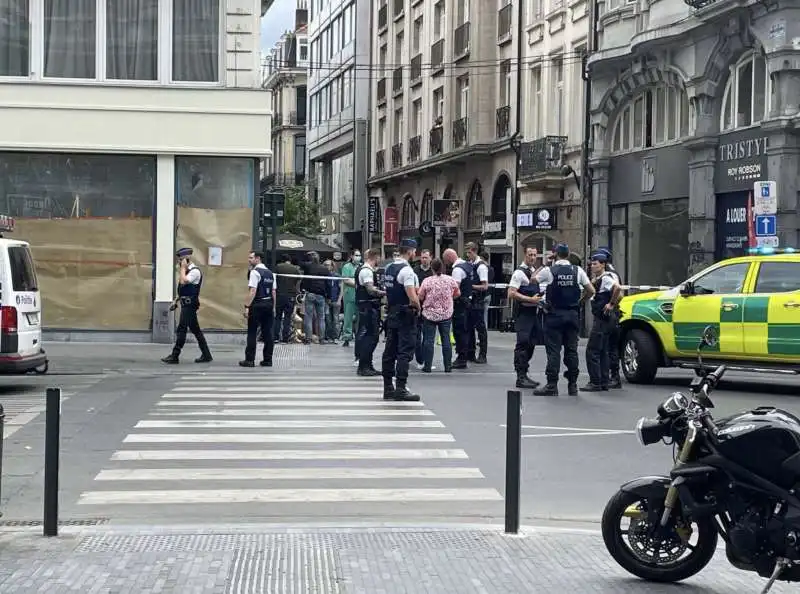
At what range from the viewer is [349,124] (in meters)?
58.0

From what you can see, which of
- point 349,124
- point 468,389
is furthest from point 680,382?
point 349,124

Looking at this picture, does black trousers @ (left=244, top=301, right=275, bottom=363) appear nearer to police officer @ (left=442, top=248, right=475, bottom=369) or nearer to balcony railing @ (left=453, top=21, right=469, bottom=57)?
police officer @ (left=442, top=248, right=475, bottom=369)

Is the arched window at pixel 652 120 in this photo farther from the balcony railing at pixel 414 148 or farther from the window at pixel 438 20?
the balcony railing at pixel 414 148

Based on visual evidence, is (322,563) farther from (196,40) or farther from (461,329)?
(196,40)

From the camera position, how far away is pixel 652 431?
19.7 feet

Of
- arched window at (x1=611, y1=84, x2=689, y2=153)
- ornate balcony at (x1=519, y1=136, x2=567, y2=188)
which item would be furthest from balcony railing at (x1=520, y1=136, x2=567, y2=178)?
arched window at (x1=611, y1=84, x2=689, y2=153)

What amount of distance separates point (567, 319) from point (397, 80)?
122 feet

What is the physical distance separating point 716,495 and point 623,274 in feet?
85.4

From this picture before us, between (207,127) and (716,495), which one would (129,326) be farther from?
(716,495)

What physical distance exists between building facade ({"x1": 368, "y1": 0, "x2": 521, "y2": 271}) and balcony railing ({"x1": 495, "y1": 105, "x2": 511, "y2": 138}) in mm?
32

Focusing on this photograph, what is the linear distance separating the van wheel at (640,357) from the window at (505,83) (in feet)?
72.9

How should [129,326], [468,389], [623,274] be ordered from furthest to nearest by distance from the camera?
1. [623,274]
2. [129,326]
3. [468,389]

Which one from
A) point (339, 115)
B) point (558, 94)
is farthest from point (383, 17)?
point (558, 94)

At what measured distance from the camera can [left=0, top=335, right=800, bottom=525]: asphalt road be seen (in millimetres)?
8258
